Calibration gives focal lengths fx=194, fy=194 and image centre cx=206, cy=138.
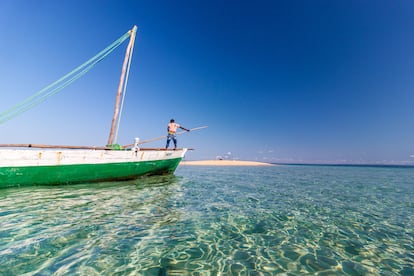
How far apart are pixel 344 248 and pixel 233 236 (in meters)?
2.52

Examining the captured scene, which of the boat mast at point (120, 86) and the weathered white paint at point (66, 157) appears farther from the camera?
the boat mast at point (120, 86)

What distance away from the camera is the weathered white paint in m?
10.4

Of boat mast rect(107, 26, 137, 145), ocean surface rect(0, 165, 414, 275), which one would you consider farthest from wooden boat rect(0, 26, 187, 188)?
ocean surface rect(0, 165, 414, 275)

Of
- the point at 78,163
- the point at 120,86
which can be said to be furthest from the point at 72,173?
the point at 120,86

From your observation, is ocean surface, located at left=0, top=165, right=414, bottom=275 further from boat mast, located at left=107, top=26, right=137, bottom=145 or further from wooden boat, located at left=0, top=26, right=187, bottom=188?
boat mast, located at left=107, top=26, right=137, bottom=145

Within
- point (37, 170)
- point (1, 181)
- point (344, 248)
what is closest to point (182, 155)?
point (37, 170)

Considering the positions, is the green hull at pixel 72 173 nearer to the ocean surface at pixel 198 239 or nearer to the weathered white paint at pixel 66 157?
the weathered white paint at pixel 66 157

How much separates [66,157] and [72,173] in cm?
116

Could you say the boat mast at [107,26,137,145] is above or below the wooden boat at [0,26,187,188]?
above

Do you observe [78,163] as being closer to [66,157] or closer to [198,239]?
[66,157]

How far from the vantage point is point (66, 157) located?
11.8 metres

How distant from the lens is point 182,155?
61.0 ft

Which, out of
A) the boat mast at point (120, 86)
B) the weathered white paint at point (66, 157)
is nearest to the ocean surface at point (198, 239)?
the weathered white paint at point (66, 157)

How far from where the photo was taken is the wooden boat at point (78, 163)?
10625 mm
